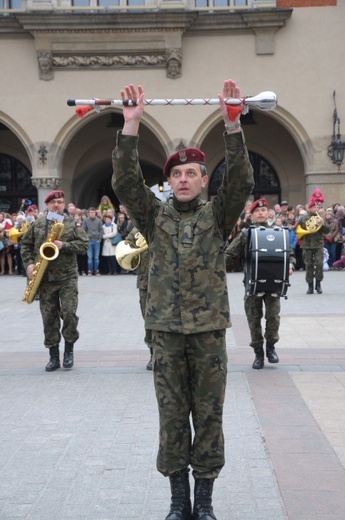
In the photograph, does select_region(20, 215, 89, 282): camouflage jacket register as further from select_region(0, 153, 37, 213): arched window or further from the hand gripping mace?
select_region(0, 153, 37, 213): arched window

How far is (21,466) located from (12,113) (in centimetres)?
1882

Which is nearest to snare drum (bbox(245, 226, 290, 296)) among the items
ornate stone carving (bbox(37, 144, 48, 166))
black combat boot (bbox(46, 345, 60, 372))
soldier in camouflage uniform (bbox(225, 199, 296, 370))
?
soldier in camouflage uniform (bbox(225, 199, 296, 370))

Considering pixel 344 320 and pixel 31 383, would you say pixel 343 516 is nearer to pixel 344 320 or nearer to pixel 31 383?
pixel 31 383

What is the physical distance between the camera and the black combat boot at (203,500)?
4.12 m

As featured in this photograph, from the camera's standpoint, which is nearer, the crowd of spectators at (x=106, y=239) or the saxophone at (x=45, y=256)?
the saxophone at (x=45, y=256)

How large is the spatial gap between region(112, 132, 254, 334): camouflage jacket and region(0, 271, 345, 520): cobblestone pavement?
112 centimetres

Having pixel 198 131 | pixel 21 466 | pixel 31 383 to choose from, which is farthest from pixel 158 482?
pixel 198 131

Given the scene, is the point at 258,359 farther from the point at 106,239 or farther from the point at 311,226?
the point at 106,239

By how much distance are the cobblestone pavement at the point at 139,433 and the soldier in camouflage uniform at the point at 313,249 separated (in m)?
4.90

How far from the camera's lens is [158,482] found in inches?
190

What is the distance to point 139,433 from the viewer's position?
588 cm

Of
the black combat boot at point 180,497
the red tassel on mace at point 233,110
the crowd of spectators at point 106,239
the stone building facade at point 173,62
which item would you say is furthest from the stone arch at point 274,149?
the black combat boot at point 180,497

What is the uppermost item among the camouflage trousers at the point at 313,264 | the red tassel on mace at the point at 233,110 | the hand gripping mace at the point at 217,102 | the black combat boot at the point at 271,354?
the hand gripping mace at the point at 217,102

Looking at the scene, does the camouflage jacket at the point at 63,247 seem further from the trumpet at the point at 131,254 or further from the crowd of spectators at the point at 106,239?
the crowd of spectators at the point at 106,239
